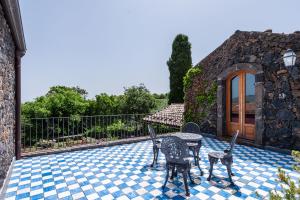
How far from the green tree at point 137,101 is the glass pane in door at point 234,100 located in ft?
21.3

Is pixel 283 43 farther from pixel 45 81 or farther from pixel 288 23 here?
pixel 45 81

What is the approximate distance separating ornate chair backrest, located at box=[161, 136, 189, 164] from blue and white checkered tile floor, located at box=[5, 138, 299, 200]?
52cm

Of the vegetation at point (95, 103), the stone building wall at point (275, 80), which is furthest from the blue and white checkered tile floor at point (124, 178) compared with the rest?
the vegetation at point (95, 103)

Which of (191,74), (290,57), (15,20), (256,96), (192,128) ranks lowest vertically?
(192,128)

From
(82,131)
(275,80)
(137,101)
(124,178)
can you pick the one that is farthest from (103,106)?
(275,80)

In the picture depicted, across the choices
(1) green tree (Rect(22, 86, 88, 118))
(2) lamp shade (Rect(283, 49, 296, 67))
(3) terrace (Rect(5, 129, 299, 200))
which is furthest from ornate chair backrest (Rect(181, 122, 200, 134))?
(1) green tree (Rect(22, 86, 88, 118))

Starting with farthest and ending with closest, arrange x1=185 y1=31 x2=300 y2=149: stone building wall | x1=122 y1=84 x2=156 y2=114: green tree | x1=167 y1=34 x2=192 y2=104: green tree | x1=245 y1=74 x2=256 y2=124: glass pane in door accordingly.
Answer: x1=167 y1=34 x2=192 y2=104: green tree → x1=122 y1=84 x2=156 y2=114: green tree → x1=245 y1=74 x2=256 y2=124: glass pane in door → x1=185 y1=31 x2=300 y2=149: stone building wall

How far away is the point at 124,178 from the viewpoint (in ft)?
11.2

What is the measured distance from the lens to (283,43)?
5203 millimetres

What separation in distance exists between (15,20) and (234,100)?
23.1 feet

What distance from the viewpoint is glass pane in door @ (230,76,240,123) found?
6.63 m

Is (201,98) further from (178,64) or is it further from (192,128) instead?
(178,64)

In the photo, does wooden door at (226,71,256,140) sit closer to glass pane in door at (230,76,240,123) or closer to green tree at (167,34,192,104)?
glass pane in door at (230,76,240,123)

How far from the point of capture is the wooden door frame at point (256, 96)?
5.61 metres
